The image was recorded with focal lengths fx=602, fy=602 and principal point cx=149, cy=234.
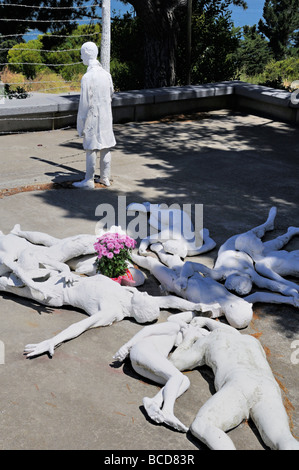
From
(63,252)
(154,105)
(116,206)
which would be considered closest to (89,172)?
(116,206)

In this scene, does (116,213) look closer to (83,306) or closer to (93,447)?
(83,306)

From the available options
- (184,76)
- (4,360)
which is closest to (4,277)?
(4,360)

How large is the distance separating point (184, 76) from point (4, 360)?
13908mm

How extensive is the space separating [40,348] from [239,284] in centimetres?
192

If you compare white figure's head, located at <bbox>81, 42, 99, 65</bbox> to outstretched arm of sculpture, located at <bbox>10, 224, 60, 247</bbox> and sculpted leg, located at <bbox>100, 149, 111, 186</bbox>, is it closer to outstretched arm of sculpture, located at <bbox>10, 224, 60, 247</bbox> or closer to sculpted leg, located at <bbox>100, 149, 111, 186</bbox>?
sculpted leg, located at <bbox>100, 149, 111, 186</bbox>

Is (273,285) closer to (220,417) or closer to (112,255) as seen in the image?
(112,255)

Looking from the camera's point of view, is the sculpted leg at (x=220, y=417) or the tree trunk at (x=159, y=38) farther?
the tree trunk at (x=159, y=38)

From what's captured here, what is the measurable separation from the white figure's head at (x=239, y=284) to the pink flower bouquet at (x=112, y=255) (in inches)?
37.4

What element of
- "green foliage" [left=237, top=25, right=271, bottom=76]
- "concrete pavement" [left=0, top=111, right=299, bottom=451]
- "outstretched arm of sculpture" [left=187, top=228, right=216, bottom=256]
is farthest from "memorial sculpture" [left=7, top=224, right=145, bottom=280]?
"green foliage" [left=237, top=25, right=271, bottom=76]

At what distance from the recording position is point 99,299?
4.98m

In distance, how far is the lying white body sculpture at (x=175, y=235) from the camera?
6176 mm

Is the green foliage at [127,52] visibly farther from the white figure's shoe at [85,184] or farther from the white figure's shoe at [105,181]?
the white figure's shoe at [85,184]

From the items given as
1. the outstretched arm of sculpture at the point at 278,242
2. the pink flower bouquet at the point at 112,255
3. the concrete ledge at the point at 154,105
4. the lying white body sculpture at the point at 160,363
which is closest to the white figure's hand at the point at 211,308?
the lying white body sculpture at the point at 160,363

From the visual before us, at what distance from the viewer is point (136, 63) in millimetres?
18391
